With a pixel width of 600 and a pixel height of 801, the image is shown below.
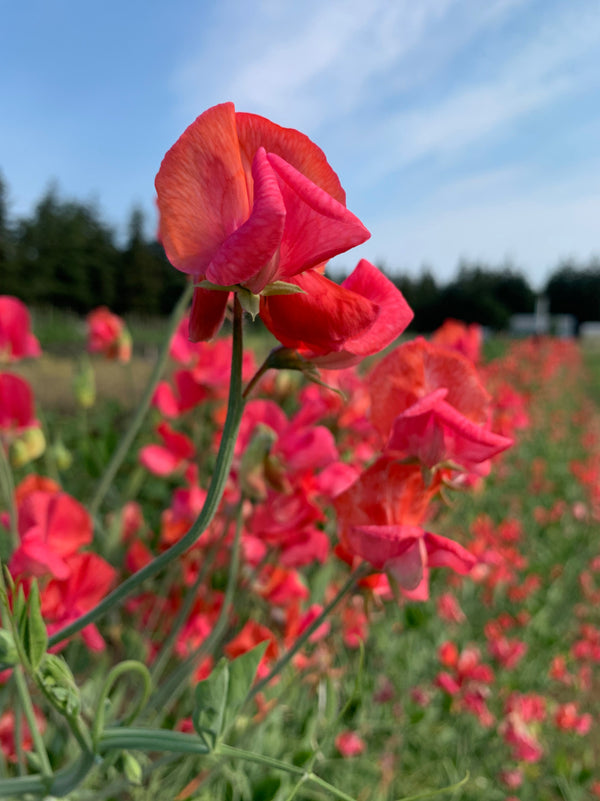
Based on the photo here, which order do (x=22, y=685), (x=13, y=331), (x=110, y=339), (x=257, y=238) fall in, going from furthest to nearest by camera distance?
(x=110, y=339)
(x=13, y=331)
(x=22, y=685)
(x=257, y=238)

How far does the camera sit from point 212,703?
0.38m

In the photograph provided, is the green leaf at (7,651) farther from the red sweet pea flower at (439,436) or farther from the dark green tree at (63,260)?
the dark green tree at (63,260)

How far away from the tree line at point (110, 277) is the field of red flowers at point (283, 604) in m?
23.8

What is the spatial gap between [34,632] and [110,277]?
30003 millimetres

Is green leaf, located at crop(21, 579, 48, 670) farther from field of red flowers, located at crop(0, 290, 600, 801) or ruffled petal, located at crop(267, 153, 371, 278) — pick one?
ruffled petal, located at crop(267, 153, 371, 278)

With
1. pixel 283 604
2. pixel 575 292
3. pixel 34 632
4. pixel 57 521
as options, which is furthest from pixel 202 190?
pixel 575 292

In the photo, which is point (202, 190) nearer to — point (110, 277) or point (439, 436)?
point (439, 436)

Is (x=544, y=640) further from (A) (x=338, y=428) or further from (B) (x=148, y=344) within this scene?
(B) (x=148, y=344)

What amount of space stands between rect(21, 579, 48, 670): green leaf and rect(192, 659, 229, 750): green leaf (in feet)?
0.33

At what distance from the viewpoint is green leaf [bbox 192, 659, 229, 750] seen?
0.38m

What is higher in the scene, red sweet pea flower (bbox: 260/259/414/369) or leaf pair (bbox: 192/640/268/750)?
red sweet pea flower (bbox: 260/259/414/369)

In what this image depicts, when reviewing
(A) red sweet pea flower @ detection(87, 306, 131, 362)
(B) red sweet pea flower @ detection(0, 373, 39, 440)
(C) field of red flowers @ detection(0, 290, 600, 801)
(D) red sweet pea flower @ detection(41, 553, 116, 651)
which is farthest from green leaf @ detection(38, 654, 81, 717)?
(A) red sweet pea flower @ detection(87, 306, 131, 362)

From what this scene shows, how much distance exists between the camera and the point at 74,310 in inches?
1085

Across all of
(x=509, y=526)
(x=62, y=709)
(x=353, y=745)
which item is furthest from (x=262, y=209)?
(x=509, y=526)
